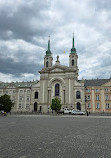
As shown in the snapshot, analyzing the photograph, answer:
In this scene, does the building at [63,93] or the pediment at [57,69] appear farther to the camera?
the pediment at [57,69]

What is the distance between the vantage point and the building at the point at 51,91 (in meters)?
63.3

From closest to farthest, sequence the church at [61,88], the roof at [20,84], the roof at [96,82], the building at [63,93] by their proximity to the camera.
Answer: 1. the building at [63,93]
2. the church at [61,88]
3. the roof at [96,82]
4. the roof at [20,84]

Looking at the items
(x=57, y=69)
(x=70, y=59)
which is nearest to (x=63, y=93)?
(x=57, y=69)

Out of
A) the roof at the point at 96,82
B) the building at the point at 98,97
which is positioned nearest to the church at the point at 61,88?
the building at the point at 98,97

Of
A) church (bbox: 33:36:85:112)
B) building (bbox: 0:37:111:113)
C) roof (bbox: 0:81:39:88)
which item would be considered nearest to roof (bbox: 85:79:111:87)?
building (bbox: 0:37:111:113)

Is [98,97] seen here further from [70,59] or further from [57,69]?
[70,59]

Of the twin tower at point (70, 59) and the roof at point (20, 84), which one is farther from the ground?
the twin tower at point (70, 59)

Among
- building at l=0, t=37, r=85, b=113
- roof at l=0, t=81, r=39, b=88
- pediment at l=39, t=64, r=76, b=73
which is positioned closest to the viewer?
building at l=0, t=37, r=85, b=113

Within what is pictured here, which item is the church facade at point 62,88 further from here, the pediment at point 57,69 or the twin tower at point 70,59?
the twin tower at point 70,59

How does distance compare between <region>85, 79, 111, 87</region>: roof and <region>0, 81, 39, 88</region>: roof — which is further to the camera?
<region>0, 81, 39, 88</region>: roof

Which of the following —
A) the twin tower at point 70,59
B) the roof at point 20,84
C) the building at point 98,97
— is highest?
the twin tower at point 70,59

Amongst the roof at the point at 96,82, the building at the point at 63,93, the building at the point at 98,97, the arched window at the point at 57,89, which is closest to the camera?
the building at the point at 98,97

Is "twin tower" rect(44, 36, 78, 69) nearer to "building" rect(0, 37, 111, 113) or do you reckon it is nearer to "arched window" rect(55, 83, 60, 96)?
"building" rect(0, 37, 111, 113)

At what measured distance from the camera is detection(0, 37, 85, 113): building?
6335cm
